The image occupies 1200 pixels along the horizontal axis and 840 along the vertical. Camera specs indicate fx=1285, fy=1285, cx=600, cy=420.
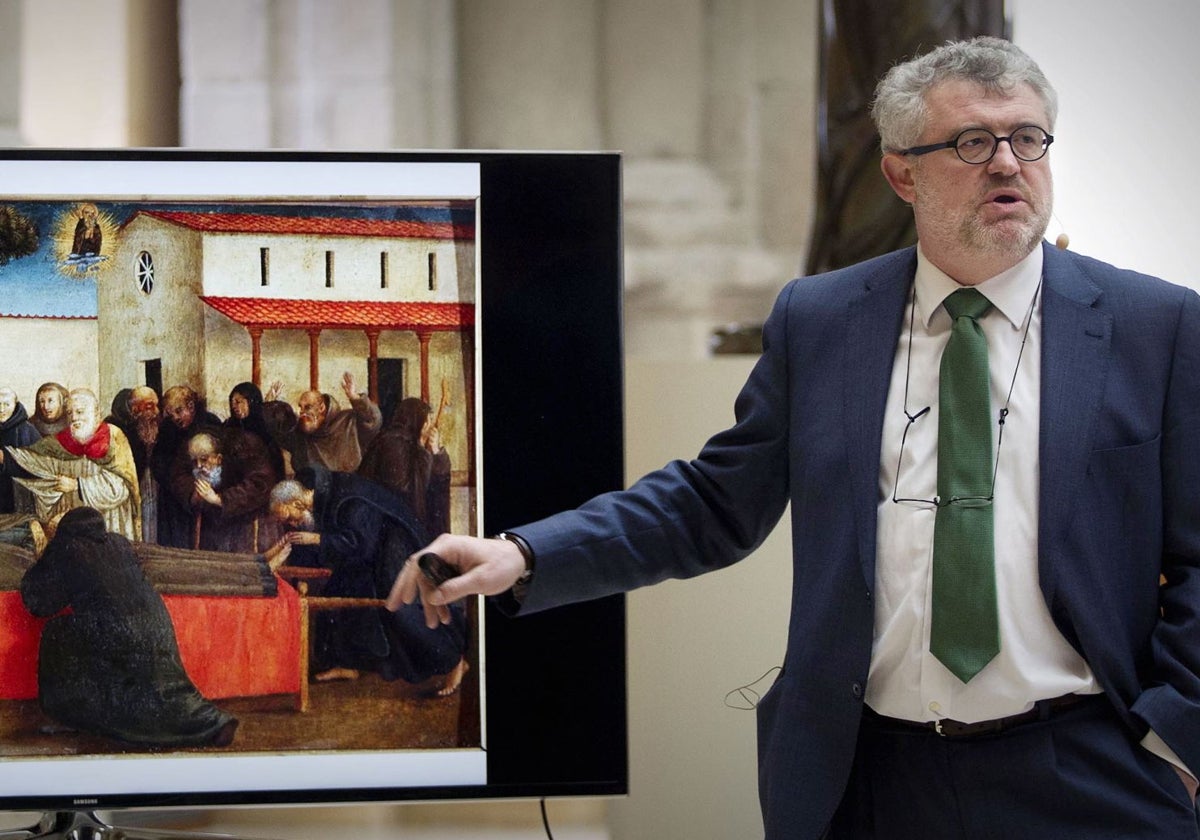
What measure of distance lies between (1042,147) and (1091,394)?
1.41 ft

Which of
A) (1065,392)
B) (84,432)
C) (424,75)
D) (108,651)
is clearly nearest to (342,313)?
(84,432)

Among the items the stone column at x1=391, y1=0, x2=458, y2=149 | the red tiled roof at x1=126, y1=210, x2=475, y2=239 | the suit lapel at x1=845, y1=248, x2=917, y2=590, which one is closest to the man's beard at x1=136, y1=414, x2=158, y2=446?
the red tiled roof at x1=126, y1=210, x2=475, y2=239

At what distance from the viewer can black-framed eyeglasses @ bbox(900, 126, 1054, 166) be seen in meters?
2.13

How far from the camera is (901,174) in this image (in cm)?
235

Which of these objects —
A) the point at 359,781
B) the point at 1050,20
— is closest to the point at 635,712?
the point at 359,781

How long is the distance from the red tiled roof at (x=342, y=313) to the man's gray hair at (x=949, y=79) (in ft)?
3.40

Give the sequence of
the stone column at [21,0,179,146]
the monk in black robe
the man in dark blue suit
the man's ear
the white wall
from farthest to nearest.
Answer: the white wall
the stone column at [21,0,179,146]
the monk in black robe
the man's ear
the man in dark blue suit

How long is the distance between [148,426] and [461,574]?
3.55 ft

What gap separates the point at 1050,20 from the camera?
12.4ft

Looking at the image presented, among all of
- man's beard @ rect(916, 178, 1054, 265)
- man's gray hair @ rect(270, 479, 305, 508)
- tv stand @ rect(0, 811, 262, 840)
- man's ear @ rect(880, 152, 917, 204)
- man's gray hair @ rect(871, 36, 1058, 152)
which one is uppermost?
man's gray hair @ rect(871, 36, 1058, 152)

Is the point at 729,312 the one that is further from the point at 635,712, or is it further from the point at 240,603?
the point at 240,603

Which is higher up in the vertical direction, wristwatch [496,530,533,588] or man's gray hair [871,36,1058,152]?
man's gray hair [871,36,1058,152]

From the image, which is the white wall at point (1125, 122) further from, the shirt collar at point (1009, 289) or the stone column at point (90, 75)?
the stone column at point (90, 75)

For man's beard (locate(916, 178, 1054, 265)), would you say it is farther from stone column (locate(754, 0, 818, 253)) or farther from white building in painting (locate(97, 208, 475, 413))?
stone column (locate(754, 0, 818, 253))
